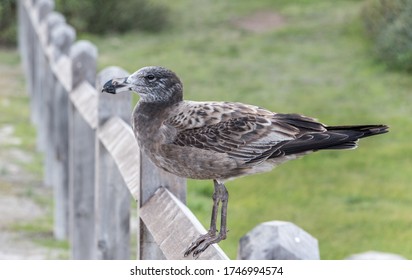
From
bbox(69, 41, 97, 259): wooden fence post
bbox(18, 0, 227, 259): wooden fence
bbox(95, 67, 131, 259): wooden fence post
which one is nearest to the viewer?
bbox(18, 0, 227, 259): wooden fence

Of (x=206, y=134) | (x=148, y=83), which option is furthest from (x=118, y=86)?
(x=206, y=134)

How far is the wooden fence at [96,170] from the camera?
4469 mm

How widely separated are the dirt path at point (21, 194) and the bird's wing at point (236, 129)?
4.73 meters

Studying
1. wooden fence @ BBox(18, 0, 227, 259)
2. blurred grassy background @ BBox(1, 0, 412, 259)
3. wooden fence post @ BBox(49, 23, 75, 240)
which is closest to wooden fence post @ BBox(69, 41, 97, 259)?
wooden fence @ BBox(18, 0, 227, 259)

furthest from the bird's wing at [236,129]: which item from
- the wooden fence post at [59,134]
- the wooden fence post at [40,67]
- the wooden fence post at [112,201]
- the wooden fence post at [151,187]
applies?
the wooden fence post at [40,67]

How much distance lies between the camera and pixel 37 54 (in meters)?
13.9

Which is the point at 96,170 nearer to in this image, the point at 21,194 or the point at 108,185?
the point at 108,185

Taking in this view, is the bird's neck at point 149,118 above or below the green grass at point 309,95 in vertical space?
above

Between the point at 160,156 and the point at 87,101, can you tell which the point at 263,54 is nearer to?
the point at 87,101

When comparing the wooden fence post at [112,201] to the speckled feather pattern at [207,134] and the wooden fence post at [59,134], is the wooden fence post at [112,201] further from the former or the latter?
the wooden fence post at [59,134]

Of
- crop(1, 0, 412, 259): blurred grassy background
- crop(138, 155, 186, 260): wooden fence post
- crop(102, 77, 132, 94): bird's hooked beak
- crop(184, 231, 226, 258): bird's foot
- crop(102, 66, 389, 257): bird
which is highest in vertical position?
crop(102, 77, 132, 94): bird's hooked beak

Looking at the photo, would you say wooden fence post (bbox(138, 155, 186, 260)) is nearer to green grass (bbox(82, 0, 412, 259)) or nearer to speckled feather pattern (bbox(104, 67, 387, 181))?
speckled feather pattern (bbox(104, 67, 387, 181))

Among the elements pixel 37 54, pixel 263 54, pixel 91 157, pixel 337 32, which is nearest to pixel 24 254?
pixel 91 157

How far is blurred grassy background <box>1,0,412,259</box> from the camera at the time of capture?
9266 mm
